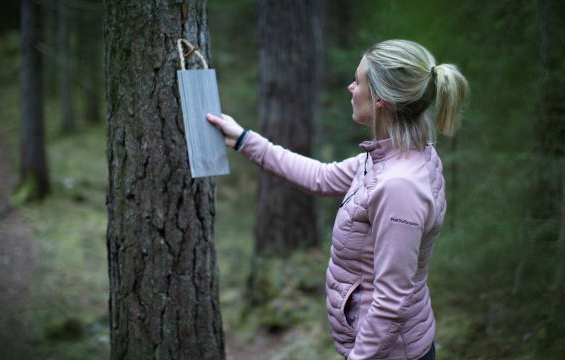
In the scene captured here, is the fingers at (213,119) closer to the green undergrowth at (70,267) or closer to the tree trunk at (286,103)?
the green undergrowth at (70,267)

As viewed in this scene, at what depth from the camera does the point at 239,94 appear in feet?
41.0

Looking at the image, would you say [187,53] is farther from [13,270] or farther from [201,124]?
[13,270]

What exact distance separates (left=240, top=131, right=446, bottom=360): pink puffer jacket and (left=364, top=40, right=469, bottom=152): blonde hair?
85 mm

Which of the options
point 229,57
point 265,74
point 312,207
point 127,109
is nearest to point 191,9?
point 127,109

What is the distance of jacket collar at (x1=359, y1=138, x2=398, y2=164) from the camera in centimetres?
215

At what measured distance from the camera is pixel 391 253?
193 centimetres

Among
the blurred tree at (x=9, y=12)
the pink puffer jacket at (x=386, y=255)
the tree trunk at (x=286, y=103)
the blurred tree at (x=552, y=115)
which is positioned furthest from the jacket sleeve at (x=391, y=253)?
the blurred tree at (x=9, y=12)

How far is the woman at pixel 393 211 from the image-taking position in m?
1.95

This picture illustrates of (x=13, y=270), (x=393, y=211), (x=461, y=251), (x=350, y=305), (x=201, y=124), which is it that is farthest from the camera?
(x=13, y=270)

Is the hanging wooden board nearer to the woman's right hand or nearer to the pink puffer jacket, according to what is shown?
the woman's right hand

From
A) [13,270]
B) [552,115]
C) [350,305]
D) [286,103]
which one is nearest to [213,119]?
[350,305]

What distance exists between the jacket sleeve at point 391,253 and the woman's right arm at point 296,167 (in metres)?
0.63

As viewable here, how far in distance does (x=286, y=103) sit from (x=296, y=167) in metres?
4.40

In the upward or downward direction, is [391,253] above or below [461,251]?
above
